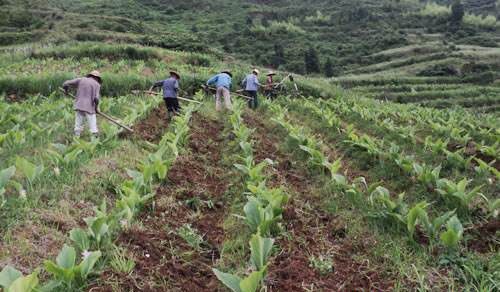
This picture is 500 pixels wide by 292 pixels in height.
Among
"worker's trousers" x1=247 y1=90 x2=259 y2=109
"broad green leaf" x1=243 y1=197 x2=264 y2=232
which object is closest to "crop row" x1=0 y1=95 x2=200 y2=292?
"broad green leaf" x1=243 y1=197 x2=264 y2=232

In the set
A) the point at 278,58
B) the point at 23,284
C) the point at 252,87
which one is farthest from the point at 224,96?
the point at 278,58

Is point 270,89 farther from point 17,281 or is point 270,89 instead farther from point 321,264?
point 17,281

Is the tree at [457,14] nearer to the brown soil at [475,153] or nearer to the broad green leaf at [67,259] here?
the brown soil at [475,153]

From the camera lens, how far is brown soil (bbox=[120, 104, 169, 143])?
8.71m

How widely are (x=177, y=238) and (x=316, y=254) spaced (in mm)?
1275

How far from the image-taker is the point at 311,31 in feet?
314

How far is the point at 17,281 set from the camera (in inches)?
105

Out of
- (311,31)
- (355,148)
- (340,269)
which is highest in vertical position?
(340,269)

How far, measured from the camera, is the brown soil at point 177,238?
347cm

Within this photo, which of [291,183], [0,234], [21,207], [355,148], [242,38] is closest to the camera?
[0,234]

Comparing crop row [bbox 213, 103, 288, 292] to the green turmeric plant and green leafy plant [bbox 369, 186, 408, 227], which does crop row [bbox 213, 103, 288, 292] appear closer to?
green leafy plant [bbox 369, 186, 408, 227]

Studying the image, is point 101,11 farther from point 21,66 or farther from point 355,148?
point 355,148

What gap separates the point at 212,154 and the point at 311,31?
9177 centimetres

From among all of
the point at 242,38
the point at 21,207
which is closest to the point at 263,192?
the point at 21,207
